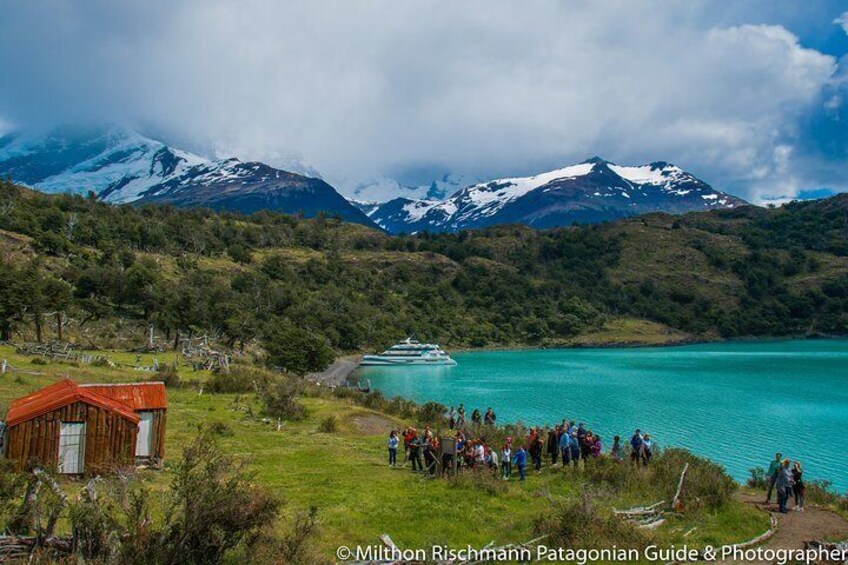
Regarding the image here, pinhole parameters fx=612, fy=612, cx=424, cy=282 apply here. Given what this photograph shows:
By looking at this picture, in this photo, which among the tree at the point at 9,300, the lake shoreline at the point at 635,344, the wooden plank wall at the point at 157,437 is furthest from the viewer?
the lake shoreline at the point at 635,344

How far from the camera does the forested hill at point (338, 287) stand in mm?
75188

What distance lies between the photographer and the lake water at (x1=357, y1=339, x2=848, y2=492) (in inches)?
1547

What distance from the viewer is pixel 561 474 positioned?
2217 centimetres

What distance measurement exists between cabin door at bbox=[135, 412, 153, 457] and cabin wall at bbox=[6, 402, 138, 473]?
126cm

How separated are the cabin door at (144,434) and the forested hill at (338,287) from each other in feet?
128

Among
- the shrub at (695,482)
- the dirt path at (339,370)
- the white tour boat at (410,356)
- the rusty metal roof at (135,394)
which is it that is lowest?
the dirt path at (339,370)

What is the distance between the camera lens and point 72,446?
1881 cm

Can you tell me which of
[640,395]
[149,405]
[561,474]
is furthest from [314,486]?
[640,395]

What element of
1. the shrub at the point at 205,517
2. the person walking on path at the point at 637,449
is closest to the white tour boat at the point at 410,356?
the person walking on path at the point at 637,449

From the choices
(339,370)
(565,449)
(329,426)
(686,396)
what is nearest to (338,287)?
(339,370)

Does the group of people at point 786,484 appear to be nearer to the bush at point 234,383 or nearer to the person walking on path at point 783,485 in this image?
the person walking on path at point 783,485

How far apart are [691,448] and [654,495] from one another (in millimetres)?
21089

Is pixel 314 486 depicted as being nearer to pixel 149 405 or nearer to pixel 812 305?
pixel 149 405

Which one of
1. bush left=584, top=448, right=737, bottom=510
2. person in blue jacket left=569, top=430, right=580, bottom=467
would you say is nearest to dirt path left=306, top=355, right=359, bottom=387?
person in blue jacket left=569, top=430, right=580, bottom=467
